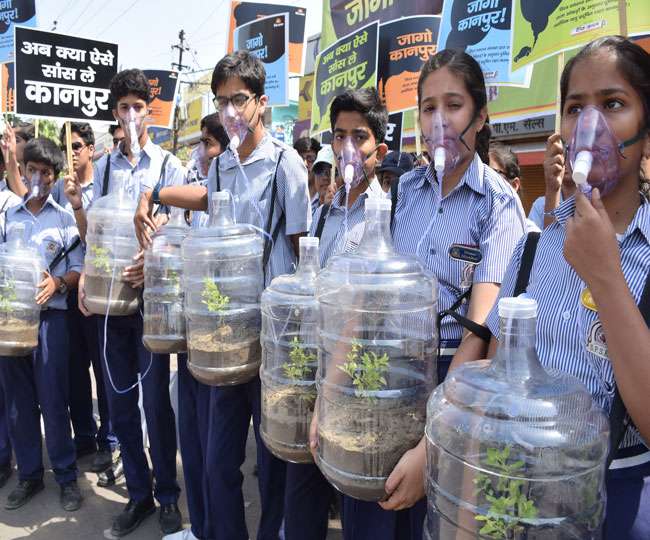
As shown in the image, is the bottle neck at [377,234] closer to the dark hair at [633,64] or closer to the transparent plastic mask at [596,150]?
the transparent plastic mask at [596,150]

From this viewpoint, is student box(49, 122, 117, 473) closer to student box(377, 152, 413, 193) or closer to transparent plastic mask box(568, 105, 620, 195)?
student box(377, 152, 413, 193)

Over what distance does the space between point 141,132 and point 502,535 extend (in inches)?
137

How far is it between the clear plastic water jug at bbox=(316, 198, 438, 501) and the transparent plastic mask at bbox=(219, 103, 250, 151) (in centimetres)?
123

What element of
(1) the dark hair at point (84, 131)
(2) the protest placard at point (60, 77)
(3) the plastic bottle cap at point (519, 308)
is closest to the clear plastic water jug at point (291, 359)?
(3) the plastic bottle cap at point (519, 308)

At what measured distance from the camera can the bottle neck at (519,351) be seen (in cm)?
129

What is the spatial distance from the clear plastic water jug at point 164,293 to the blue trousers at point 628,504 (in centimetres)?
214

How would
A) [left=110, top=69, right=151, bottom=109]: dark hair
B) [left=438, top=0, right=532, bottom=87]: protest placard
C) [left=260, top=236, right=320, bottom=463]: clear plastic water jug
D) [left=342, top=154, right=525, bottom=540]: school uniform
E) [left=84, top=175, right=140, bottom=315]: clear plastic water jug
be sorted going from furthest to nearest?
1. [left=438, top=0, right=532, bottom=87]: protest placard
2. [left=110, top=69, right=151, bottom=109]: dark hair
3. [left=84, top=175, right=140, bottom=315]: clear plastic water jug
4. [left=260, top=236, right=320, bottom=463]: clear plastic water jug
5. [left=342, top=154, right=525, bottom=540]: school uniform

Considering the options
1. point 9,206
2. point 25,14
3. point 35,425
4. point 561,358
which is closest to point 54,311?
point 35,425

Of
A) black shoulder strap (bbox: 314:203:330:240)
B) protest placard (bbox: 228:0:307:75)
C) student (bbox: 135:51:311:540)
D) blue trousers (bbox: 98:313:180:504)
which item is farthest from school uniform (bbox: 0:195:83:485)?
protest placard (bbox: 228:0:307:75)

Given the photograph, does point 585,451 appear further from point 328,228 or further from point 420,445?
point 328,228

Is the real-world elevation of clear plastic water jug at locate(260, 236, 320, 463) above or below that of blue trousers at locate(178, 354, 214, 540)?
above

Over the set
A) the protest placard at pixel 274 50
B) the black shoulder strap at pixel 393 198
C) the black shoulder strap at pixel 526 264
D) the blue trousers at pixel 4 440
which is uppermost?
the protest placard at pixel 274 50

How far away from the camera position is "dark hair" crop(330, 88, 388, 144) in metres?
2.52

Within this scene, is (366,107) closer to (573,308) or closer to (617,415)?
(573,308)
